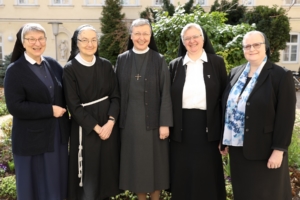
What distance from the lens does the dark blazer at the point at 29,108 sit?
294 centimetres

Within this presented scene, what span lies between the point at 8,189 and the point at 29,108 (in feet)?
5.39

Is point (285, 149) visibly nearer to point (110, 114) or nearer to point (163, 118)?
point (163, 118)

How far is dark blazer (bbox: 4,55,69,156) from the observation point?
294cm

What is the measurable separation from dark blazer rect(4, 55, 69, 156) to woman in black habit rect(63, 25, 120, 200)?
8.7 inches

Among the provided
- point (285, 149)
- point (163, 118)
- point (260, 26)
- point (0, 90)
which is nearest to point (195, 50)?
point (163, 118)

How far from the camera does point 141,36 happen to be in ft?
10.5

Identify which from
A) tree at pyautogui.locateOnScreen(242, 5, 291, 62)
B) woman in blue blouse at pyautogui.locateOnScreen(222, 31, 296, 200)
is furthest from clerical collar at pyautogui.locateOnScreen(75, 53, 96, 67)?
tree at pyautogui.locateOnScreen(242, 5, 291, 62)

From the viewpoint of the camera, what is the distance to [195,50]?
10.5ft

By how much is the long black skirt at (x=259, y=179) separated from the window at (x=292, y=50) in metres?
17.2

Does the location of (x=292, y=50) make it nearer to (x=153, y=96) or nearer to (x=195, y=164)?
(x=195, y=164)

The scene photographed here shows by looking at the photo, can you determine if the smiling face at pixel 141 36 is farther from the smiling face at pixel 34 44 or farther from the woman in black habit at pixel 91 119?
the smiling face at pixel 34 44

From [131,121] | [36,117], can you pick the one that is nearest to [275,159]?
[131,121]

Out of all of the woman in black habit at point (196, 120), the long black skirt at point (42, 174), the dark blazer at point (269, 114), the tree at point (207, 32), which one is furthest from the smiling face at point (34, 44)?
the tree at point (207, 32)

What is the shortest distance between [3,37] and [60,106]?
58.4ft
